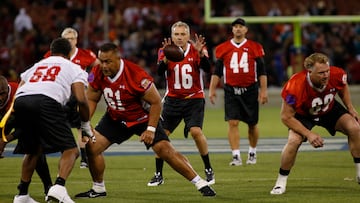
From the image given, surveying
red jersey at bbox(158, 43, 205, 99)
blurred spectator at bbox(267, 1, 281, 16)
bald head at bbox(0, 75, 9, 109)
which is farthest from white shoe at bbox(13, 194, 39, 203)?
blurred spectator at bbox(267, 1, 281, 16)

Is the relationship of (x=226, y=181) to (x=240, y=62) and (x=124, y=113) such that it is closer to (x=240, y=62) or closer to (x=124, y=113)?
(x=124, y=113)

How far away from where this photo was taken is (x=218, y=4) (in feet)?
69.6

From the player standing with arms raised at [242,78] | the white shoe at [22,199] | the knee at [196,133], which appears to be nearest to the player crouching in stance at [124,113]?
the white shoe at [22,199]

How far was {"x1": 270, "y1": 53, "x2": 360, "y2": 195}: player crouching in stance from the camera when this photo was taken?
9.44 m

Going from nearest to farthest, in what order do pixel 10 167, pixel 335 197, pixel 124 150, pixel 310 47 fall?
1. pixel 335 197
2. pixel 10 167
3. pixel 124 150
4. pixel 310 47

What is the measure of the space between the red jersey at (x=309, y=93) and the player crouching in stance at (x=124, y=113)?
1.21 metres

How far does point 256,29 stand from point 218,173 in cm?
1277

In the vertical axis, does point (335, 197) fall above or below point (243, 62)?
below

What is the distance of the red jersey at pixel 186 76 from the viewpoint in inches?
440

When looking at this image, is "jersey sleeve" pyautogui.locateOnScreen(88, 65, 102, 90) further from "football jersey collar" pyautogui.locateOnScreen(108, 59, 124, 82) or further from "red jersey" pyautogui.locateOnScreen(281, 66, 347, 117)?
"red jersey" pyautogui.locateOnScreen(281, 66, 347, 117)

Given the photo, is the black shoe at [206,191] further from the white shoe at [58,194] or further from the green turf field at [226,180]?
the white shoe at [58,194]

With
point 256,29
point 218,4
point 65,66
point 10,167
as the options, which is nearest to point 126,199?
point 65,66

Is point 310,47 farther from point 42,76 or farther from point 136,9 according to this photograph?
point 42,76

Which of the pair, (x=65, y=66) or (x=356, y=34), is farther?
(x=356, y=34)
